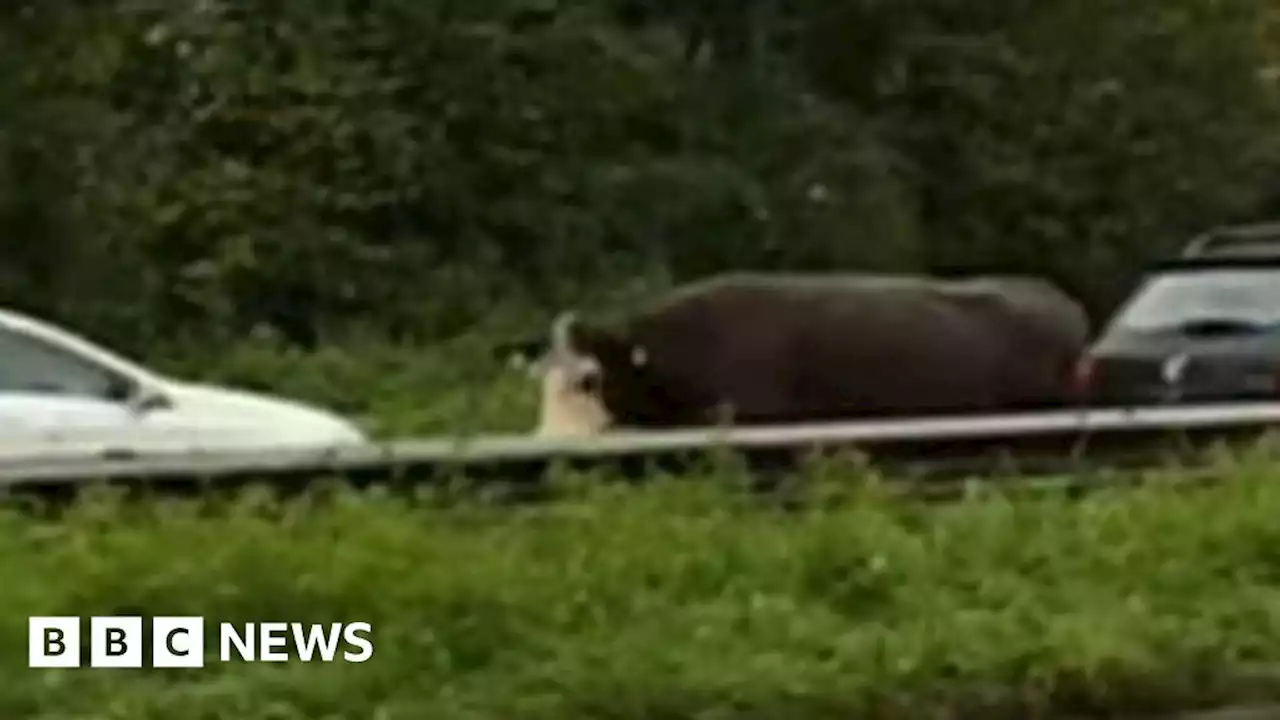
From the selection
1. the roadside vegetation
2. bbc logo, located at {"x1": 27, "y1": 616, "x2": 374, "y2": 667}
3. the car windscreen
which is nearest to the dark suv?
the car windscreen

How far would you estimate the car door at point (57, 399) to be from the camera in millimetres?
13828

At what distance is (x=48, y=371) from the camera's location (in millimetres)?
14383

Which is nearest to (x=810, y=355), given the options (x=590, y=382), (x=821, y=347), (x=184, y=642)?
(x=821, y=347)

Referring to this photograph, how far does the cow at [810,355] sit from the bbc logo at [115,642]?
21.6 feet

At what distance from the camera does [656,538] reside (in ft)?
28.6

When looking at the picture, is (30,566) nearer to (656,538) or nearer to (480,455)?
(656,538)

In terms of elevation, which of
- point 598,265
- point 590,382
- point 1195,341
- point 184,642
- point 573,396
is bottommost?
point 598,265

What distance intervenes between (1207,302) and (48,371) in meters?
6.87

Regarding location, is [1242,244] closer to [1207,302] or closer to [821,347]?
[1207,302]

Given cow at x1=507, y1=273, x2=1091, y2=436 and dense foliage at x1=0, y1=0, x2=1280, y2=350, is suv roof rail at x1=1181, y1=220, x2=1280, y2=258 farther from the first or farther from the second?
dense foliage at x1=0, y1=0, x2=1280, y2=350

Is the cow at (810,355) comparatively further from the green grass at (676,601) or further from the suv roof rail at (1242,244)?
the green grass at (676,601)

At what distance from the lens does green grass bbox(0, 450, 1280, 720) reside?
696 centimetres

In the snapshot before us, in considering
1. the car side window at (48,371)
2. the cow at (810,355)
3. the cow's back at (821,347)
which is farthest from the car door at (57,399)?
the cow's back at (821,347)

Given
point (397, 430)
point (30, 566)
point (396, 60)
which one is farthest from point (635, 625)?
point (396, 60)
